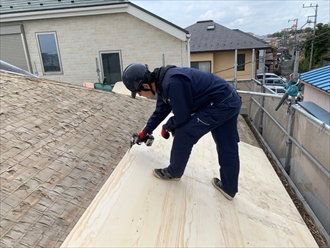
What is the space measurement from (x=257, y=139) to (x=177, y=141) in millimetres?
5723

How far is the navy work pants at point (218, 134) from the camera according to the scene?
2.07 metres

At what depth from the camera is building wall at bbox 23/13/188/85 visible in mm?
8633

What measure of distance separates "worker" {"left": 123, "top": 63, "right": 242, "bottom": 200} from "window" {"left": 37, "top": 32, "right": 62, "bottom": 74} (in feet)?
27.6

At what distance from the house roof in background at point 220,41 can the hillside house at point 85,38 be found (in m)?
7.68

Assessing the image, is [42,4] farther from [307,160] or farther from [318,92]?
[307,160]

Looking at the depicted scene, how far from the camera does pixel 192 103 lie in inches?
81.0

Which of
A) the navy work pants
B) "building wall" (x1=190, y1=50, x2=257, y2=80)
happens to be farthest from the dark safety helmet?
"building wall" (x1=190, y1=50, x2=257, y2=80)

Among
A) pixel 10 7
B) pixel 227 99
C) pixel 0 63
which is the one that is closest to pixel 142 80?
pixel 227 99

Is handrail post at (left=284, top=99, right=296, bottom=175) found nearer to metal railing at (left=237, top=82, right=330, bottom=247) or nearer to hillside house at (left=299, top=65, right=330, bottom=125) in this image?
metal railing at (left=237, top=82, right=330, bottom=247)

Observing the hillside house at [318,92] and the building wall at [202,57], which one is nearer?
the hillside house at [318,92]

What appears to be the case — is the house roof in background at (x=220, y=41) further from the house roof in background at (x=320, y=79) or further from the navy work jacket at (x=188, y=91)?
the navy work jacket at (x=188, y=91)

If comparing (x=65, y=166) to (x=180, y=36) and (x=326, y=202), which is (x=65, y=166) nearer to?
(x=326, y=202)

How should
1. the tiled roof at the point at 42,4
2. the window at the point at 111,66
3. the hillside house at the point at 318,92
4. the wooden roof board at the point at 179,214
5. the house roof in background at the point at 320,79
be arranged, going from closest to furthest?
the wooden roof board at the point at 179,214, the hillside house at the point at 318,92, the house roof in background at the point at 320,79, the tiled roof at the point at 42,4, the window at the point at 111,66

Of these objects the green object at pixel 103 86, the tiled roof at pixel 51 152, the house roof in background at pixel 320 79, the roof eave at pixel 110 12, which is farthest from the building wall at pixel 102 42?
the tiled roof at pixel 51 152
